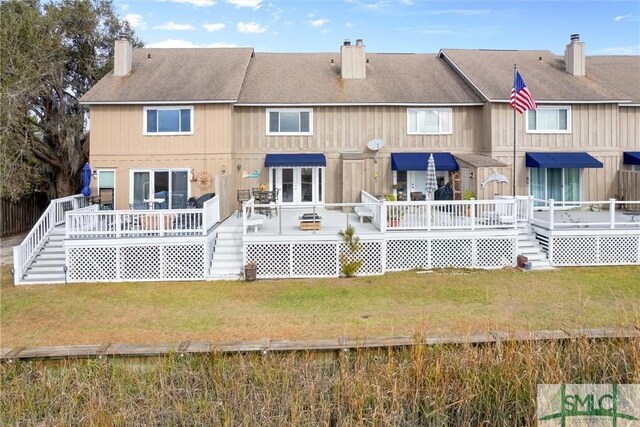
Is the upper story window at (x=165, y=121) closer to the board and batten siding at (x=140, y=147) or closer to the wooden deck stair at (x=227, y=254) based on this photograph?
the board and batten siding at (x=140, y=147)

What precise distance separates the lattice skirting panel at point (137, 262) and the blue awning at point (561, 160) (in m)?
15.5

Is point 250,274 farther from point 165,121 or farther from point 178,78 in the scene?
point 178,78

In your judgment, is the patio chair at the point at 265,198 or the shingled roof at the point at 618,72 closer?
the patio chair at the point at 265,198

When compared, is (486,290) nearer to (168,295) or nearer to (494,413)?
(494,413)

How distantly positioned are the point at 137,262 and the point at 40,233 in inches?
172

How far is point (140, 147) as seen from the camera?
20422mm

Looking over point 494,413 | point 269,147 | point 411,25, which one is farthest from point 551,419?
point 411,25

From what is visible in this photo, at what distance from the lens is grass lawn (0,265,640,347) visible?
9.05 metres

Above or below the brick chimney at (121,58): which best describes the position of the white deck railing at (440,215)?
below

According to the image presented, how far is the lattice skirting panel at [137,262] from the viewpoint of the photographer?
45.7 ft

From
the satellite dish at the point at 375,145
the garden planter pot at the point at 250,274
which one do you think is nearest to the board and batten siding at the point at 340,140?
the satellite dish at the point at 375,145

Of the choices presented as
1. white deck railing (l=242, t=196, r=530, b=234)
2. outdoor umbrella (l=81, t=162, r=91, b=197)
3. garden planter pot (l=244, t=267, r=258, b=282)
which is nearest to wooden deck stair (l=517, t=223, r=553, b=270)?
white deck railing (l=242, t=196, r=530, b=234)

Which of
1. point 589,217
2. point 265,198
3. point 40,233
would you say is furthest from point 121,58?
point 589,217

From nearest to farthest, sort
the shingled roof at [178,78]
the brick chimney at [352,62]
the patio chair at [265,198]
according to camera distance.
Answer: the patio chair at [265,198] → the shingled roof at [178,78] → the brick chimney at [352,62]
